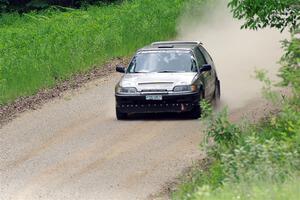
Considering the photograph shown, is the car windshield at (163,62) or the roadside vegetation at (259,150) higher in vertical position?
the roadside vegetation at (259,150)

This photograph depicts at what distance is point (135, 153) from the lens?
19.6 metres

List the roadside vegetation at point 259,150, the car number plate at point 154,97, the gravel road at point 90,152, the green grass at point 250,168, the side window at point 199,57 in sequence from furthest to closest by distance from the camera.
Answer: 1. the side window at point 199,57
2. the car number plate at point 154,97
3. the gravel road at point 90,152
4. the roadside vegetation at point 259,150
5. the green grass at point 250,168

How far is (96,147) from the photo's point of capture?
20.3 metres

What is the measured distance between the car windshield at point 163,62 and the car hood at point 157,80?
34 cm

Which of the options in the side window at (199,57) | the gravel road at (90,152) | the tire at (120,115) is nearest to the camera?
the gravel road at (90,152)

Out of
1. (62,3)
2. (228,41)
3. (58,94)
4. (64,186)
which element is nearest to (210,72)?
(58,94)

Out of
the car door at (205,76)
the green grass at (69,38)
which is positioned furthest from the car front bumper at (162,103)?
the green grass at (69,38)

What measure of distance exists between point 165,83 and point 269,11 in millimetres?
4604

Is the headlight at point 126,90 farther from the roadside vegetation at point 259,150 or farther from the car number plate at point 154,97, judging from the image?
the roadside vegetation at point 259,150

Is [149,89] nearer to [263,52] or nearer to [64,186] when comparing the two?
[64,186]

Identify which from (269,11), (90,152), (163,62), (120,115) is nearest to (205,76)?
(163,62)

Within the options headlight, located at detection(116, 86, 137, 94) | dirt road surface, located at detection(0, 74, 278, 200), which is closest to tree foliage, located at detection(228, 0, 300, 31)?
dirt road surface, located at detection(0, 74, 278, 200)

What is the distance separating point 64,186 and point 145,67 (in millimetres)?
7454

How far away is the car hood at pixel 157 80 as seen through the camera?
2292 cm
